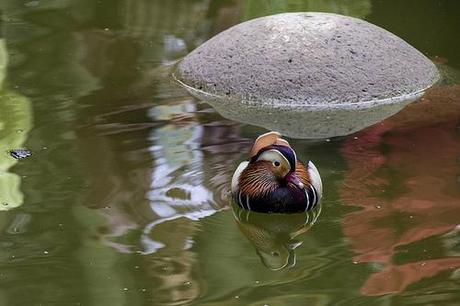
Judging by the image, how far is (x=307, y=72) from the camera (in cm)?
743

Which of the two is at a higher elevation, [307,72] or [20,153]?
[307,72]

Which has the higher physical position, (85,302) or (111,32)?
(85,302)

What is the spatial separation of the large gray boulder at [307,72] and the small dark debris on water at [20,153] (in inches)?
60.8

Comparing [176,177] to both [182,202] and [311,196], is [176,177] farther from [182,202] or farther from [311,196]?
[311,196]

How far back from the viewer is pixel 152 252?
495 cm

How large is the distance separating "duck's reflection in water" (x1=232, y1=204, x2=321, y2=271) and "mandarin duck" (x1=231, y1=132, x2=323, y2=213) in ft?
0.12

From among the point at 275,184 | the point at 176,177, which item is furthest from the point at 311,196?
the point at 176,177

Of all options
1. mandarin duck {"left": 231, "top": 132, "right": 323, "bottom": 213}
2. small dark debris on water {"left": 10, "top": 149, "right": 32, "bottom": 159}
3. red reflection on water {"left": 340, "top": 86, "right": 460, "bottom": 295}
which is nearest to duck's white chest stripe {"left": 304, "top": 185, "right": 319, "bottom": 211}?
mandarin duck {"left": 231, "top": 132, "right": 323, "bottom": 213}

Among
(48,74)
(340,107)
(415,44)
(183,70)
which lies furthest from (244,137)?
(415,44)

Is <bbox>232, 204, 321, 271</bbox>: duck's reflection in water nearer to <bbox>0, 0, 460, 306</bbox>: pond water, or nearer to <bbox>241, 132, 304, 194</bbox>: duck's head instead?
<bbox>0, 0, 460, 306</bbox>: pond water

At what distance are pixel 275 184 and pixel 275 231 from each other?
0.27m

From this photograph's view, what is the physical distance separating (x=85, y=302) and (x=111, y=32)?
16.7ft

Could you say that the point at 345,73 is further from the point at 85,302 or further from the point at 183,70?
the point at 85,302

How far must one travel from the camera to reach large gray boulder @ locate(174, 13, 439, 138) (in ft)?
23.8
